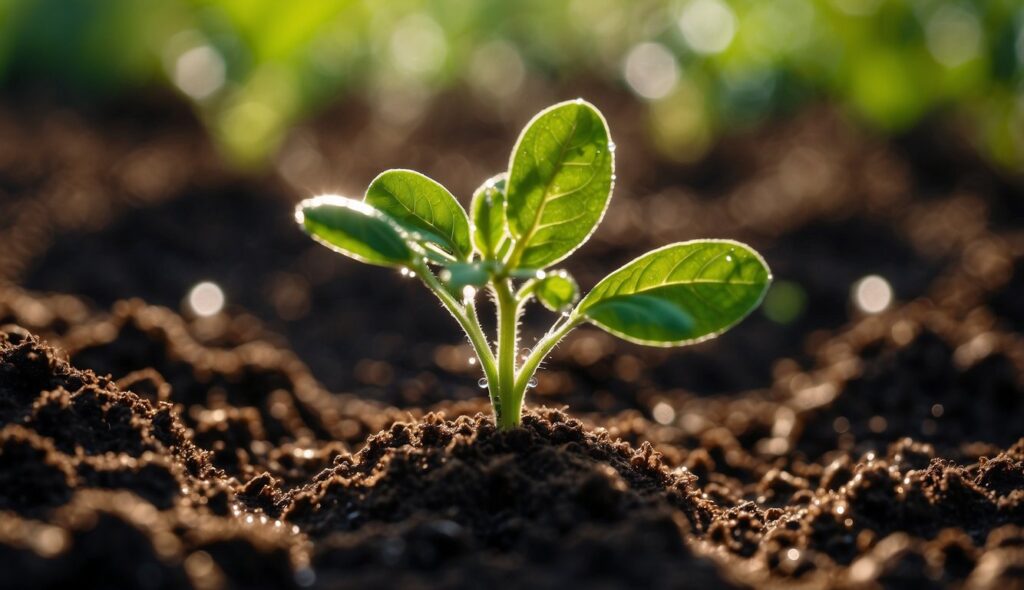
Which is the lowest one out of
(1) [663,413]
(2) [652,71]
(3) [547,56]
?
(1) [663,413]

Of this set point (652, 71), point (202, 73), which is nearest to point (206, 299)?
point (202, 73)

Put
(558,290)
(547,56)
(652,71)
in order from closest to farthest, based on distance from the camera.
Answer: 1. (558,290)
2. (652,71)
3. (547,56)

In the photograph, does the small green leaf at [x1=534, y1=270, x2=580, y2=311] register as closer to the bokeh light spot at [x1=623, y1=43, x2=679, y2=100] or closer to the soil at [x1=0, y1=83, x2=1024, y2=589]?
the soil at [x1=0, y1=83, x2=1024, y2=589]

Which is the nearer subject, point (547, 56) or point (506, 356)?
point (506, 356)

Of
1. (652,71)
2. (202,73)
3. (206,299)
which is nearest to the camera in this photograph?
(206,299)

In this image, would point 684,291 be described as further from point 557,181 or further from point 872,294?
point 872,294

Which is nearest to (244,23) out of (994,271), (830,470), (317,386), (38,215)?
(38,215)
